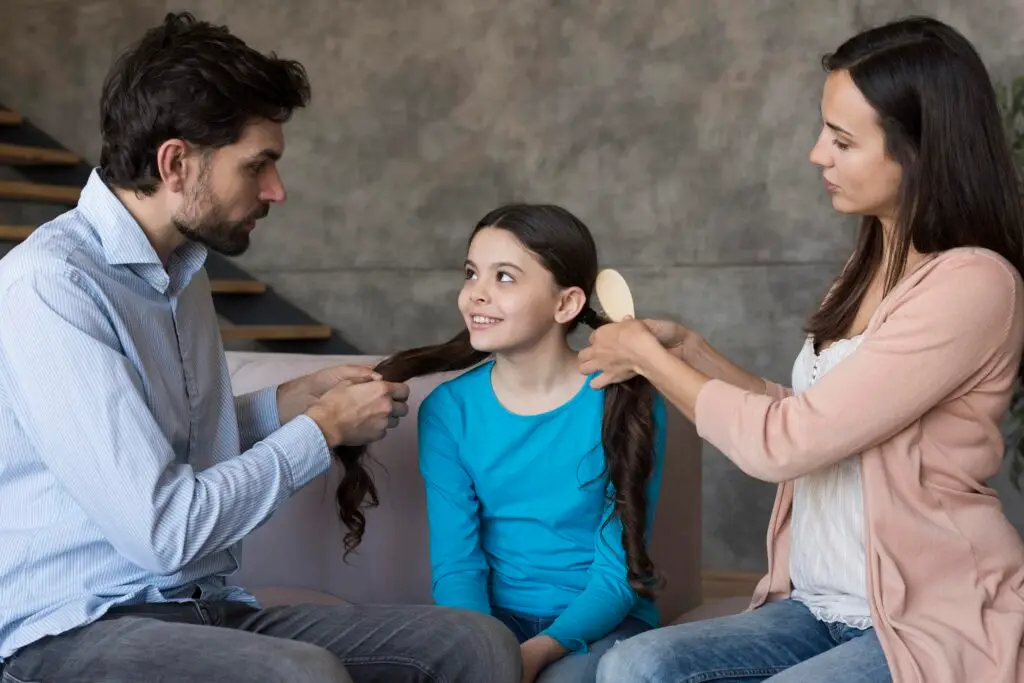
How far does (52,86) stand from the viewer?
17.8ft

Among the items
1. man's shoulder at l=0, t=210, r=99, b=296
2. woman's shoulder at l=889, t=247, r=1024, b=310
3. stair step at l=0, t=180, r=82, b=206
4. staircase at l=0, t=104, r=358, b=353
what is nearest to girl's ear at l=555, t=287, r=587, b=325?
woman's shoulder at l=889, t=247, r=1024, b=310

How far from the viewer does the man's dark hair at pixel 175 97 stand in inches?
68.8

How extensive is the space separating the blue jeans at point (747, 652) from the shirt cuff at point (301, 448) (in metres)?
0.47

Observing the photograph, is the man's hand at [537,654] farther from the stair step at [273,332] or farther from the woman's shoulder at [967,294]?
the stair step at [273,332]

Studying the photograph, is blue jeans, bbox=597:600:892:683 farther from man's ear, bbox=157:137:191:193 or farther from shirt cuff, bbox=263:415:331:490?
man's ear, bbox=157:137:191:193

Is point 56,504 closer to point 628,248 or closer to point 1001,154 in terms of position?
point 1001,154

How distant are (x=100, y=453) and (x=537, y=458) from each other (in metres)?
0.79

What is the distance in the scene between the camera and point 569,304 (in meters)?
2.15

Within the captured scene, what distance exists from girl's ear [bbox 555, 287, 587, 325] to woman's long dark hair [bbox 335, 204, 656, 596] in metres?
0.02

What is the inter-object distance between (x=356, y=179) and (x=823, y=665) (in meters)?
3.69

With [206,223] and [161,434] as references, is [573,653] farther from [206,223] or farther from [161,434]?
[206,223]

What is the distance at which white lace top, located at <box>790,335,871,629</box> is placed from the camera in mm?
1612

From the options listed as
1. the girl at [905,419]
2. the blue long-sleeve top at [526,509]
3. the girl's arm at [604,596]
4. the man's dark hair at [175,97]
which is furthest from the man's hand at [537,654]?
the man's dark hair at [175,97]

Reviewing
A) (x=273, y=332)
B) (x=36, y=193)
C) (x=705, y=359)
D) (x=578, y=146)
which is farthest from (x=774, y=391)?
(x=36, y=193)
